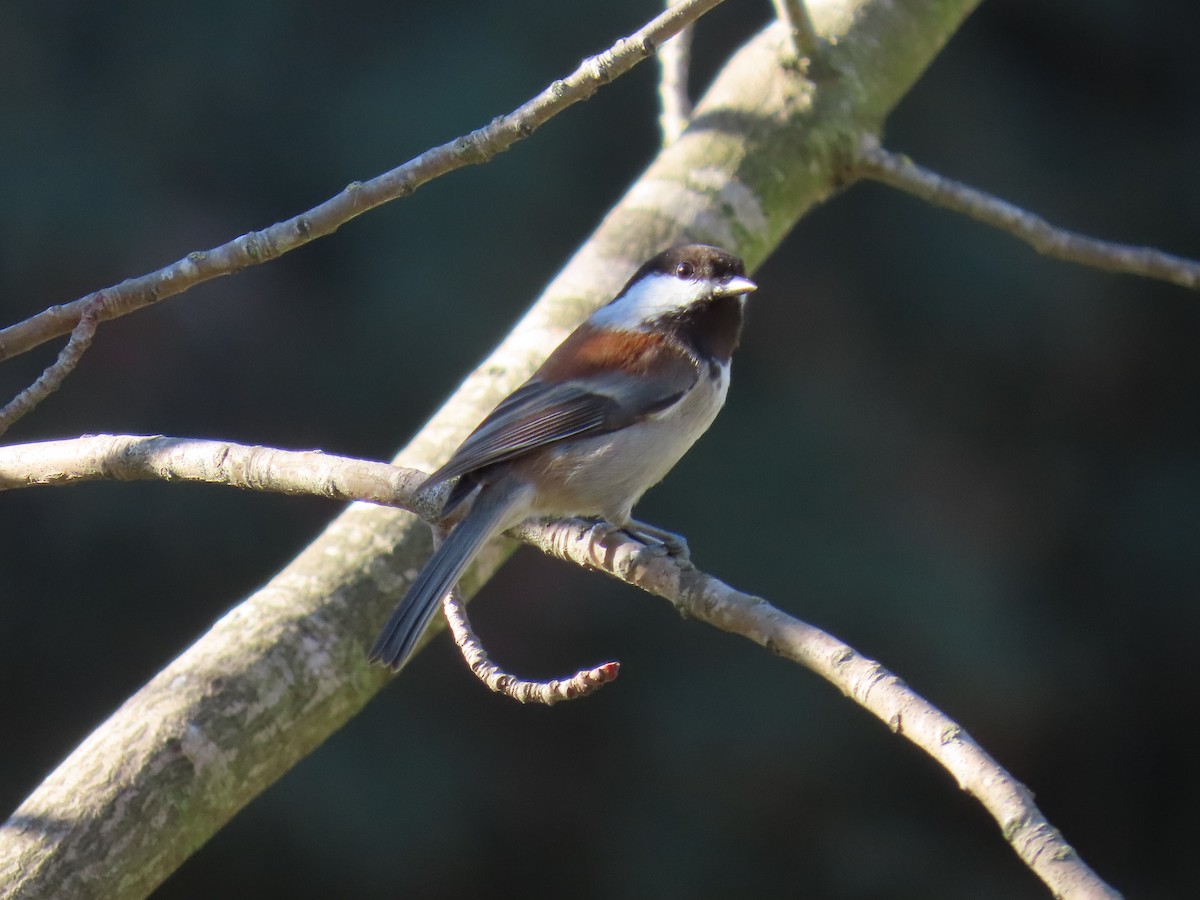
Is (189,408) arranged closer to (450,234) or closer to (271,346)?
(271,346)

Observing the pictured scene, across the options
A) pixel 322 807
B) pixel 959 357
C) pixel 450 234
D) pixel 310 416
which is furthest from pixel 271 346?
pixel 959 357

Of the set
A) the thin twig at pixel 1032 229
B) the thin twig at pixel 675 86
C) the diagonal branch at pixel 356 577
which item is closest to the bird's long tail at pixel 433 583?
the diagonal branch at pixel 356 577

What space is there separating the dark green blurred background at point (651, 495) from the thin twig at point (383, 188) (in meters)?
2.07

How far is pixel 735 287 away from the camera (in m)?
2.95

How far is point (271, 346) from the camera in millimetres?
4586

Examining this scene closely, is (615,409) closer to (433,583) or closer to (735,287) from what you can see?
(735,287)

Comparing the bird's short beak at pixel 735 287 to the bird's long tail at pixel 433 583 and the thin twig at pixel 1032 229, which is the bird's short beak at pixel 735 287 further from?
the bird's long tail at pixel 433 583

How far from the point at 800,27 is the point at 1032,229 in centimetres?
79

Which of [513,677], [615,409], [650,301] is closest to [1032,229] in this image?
[650,301]

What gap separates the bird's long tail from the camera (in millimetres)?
2312

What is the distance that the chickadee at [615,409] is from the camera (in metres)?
2.71

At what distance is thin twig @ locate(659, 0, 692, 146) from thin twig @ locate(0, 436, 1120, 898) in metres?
1.62

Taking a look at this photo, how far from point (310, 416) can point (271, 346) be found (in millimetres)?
314

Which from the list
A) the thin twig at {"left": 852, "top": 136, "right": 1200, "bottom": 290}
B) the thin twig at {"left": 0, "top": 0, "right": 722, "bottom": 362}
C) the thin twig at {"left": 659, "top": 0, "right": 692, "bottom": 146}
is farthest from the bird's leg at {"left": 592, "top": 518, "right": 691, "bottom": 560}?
the thin twig at {"left": 659, "top": 0, "right": 692, "bottom": 146}
